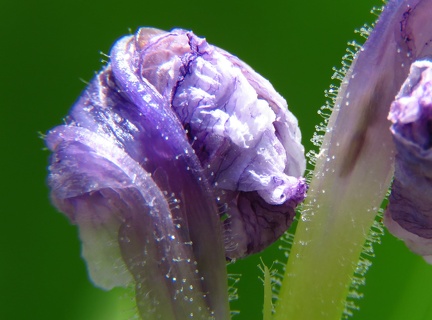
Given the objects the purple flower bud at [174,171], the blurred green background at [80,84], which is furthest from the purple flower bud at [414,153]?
the blurred green background at [80,84]

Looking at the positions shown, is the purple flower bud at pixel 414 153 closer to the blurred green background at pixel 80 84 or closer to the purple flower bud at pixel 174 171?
the purple flower bud at pixel 174 171

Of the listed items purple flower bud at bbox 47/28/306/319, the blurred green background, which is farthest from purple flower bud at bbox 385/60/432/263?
the blurred green background

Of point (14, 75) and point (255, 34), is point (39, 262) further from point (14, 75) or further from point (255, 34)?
point (255, 34)

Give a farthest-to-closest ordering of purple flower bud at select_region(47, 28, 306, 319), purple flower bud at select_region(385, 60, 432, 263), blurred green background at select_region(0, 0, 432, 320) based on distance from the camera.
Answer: blurred green background at select_region(0, 0, 432, 320)
purple flower bud at select_region(47, 28, 306, 319)
purple flower bud at select_region(385, 60, 432, 263)

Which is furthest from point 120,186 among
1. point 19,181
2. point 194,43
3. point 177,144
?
point 19,181

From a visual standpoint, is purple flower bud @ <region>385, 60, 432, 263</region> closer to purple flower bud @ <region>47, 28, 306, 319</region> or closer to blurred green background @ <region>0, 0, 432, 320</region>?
purple flower bud @ <region>47, 28, 306, 319</region>
